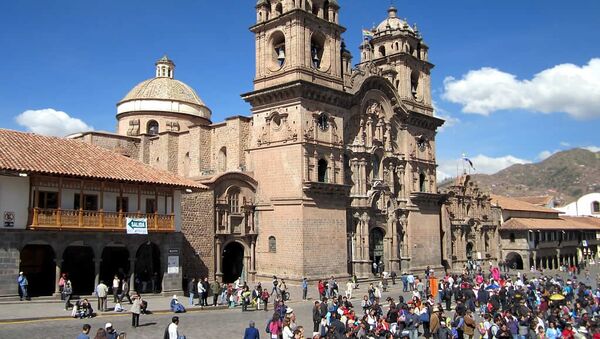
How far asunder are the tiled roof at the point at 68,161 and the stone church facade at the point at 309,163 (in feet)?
13.4

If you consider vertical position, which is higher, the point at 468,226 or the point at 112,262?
the point at 468,226

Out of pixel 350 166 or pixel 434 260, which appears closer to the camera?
pixel 350 166

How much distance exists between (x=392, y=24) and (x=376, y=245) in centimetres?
2017

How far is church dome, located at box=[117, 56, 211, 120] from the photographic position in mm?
49625

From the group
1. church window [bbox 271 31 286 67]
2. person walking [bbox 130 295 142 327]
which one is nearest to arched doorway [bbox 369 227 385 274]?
church window [bbox 271 31 286 67]

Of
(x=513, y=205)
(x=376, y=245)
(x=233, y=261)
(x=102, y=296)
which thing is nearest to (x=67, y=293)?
(x=102, y=296)

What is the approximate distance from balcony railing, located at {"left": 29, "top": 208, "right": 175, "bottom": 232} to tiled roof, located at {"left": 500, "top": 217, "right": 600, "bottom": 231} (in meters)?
40.4

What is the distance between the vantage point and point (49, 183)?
24.8m

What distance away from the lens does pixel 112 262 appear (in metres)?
31.3

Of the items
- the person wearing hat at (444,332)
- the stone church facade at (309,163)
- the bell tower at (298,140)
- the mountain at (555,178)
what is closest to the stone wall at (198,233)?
the stone church facade at (309,163)

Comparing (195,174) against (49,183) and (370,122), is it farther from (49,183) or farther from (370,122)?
(49,183)

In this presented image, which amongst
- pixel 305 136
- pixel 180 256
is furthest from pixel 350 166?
pixel 180 256

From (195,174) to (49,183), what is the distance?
679 inches

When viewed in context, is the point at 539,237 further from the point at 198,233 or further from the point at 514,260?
the point at 198,233
